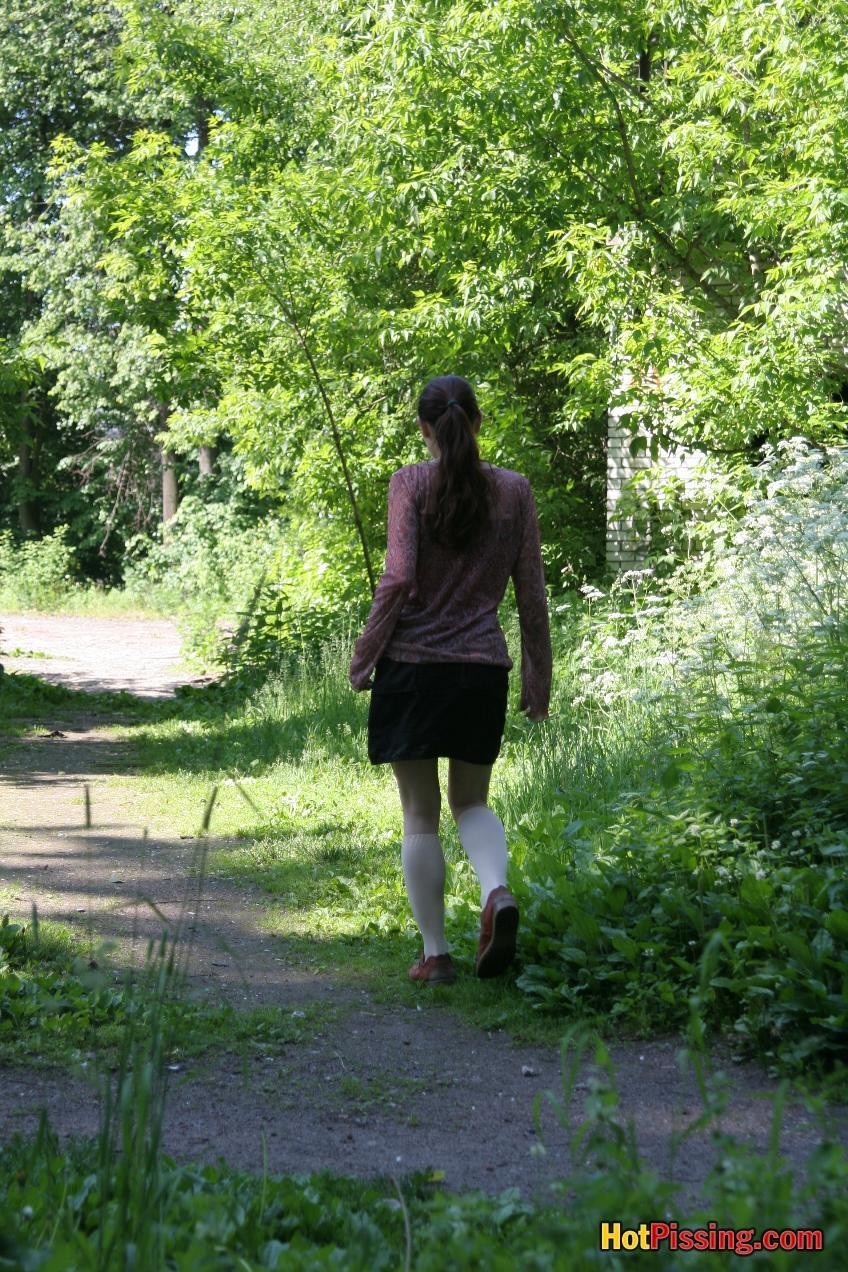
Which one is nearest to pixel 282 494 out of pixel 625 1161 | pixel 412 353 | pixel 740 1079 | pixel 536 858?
pixel 412 353

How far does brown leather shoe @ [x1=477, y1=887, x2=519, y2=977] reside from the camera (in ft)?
14.9

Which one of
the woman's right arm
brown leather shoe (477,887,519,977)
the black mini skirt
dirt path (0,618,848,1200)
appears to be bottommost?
dirt path (0,618,848,1200)

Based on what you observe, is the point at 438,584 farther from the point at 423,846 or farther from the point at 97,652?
the point at 97,652

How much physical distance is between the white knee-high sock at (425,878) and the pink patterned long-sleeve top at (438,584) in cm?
59

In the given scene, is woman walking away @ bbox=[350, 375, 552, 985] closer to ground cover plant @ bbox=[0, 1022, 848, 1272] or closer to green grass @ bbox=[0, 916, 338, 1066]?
green grass @ bbox=[0, 916, 338, 1066]

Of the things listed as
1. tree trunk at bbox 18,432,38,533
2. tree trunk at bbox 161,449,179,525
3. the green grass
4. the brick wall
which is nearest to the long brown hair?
the green grass

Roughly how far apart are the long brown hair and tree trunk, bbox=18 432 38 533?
33298 mm

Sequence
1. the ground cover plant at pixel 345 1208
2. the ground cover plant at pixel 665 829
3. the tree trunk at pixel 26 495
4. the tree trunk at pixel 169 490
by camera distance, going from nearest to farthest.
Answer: the ground cover plant at pixel 345 1208, the ground cover plant at pixel 665 829, the tree trunk at pixel 169 490, the tree trunk at pixel 26 495

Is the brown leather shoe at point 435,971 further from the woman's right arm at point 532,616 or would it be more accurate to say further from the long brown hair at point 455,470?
the long brown hair at point 455,470

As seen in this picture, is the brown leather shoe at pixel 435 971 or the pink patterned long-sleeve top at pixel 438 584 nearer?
the pink patterned long-sleeve top at pixel 438 584

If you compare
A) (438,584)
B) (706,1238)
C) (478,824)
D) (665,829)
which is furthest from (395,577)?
(706,1238)

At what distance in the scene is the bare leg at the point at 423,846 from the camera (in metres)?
4.90

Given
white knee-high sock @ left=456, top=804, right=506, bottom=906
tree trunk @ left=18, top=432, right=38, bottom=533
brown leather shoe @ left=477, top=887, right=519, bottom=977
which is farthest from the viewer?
tree trunk @ left=18, top=432, right=38, bottom=533

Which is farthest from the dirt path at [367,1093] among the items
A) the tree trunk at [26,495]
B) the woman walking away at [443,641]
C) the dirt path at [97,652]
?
the tree trunk at [26,495]
